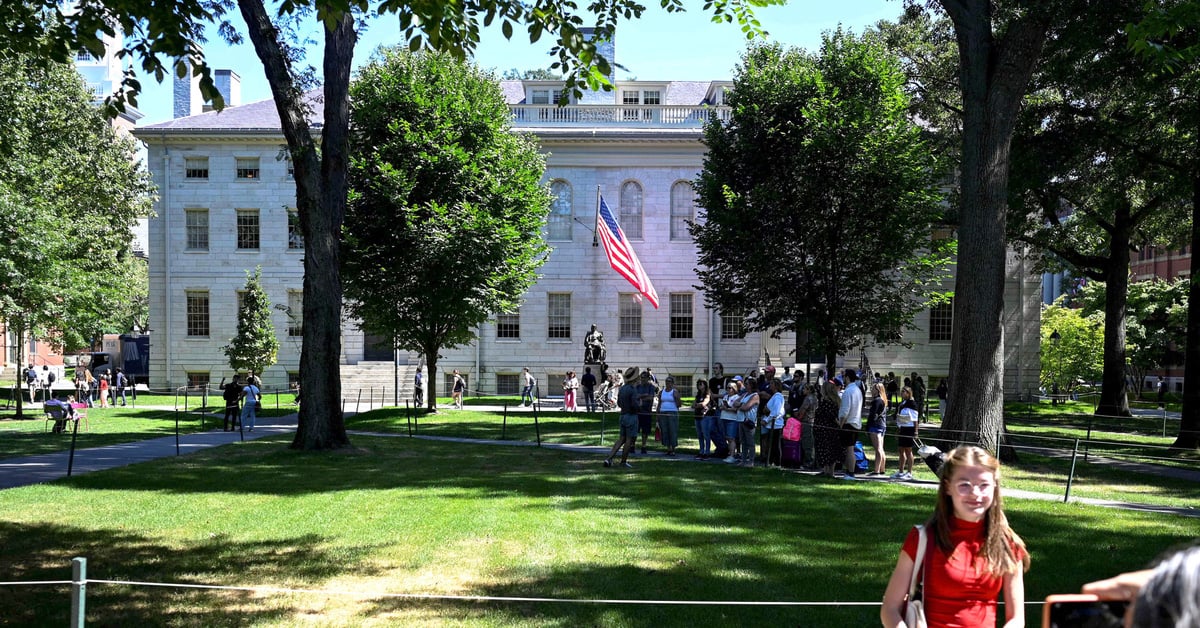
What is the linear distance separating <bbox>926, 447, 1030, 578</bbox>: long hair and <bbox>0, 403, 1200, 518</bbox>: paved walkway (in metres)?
10.7

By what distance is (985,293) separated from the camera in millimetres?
17516

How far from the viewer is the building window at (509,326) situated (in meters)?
46.7

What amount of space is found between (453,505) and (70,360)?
74.8 m

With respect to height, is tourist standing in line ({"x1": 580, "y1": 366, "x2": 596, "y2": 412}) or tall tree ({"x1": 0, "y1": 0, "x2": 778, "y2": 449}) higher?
tall tree ({"x1": 0, "y1": 0, "x2": 778, "y2": 449})

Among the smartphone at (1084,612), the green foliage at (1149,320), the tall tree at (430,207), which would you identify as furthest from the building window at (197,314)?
the green foliage at (1149,320)

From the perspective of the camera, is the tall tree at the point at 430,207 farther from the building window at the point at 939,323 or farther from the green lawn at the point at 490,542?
the building window at the point at 939,323

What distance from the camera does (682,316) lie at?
153ft

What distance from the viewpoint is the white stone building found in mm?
46219

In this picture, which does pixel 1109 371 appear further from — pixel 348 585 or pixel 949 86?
pixel 348 585

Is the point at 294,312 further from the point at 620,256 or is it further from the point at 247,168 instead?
the point at 620,256

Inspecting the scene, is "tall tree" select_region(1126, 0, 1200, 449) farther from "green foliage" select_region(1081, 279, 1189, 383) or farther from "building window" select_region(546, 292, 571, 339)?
"green foliage" select_region(1081, 279, 1189, 383)

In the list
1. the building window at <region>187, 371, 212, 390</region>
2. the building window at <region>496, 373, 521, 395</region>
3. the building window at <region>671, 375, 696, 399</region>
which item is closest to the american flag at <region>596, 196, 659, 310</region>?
the building window at <region>671, 375, 696, 399</region>

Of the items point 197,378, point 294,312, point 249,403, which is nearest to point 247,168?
point 294,312

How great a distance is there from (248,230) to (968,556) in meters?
48.9
